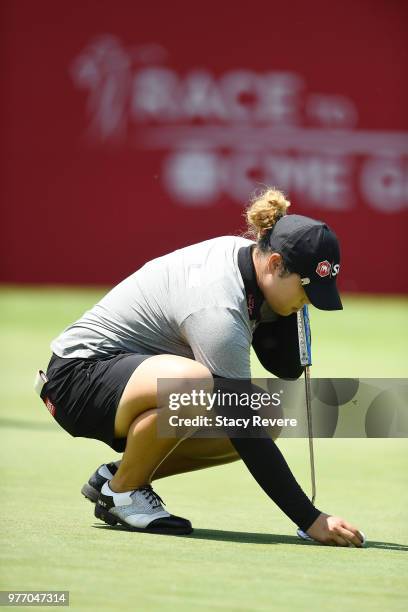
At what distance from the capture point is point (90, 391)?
14.5 feet

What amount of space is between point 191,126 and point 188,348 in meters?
11.2

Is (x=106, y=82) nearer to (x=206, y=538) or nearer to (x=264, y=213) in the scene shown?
(x=264, y=213)

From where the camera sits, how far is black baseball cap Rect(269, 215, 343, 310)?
165 inches

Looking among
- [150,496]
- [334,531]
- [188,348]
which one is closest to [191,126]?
[188,348]

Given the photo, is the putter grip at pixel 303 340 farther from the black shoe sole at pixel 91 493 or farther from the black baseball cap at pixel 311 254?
the black shoe sole at pixel 91 493

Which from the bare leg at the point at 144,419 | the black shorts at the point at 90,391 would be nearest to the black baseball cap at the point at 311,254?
the bare leg at the point at 144,419

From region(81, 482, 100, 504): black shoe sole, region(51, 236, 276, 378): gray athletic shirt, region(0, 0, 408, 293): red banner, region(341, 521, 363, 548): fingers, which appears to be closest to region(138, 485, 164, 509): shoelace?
region(81, 482, 100, 504): black shoe sole

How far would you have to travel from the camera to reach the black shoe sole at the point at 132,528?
4328 mm

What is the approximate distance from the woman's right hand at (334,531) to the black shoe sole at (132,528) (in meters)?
0.42

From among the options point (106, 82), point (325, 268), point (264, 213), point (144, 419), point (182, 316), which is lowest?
point (144, 419)

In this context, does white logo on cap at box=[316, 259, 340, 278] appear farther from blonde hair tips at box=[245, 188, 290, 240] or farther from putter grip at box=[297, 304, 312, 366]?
putter grip at box=[297, 304, 312, 366]

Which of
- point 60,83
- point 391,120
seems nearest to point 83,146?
point 60,83

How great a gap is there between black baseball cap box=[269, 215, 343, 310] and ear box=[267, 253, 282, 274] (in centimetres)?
2

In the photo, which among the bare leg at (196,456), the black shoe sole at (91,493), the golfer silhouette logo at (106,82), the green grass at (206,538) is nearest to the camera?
Answer: the green grass at (206,538)
